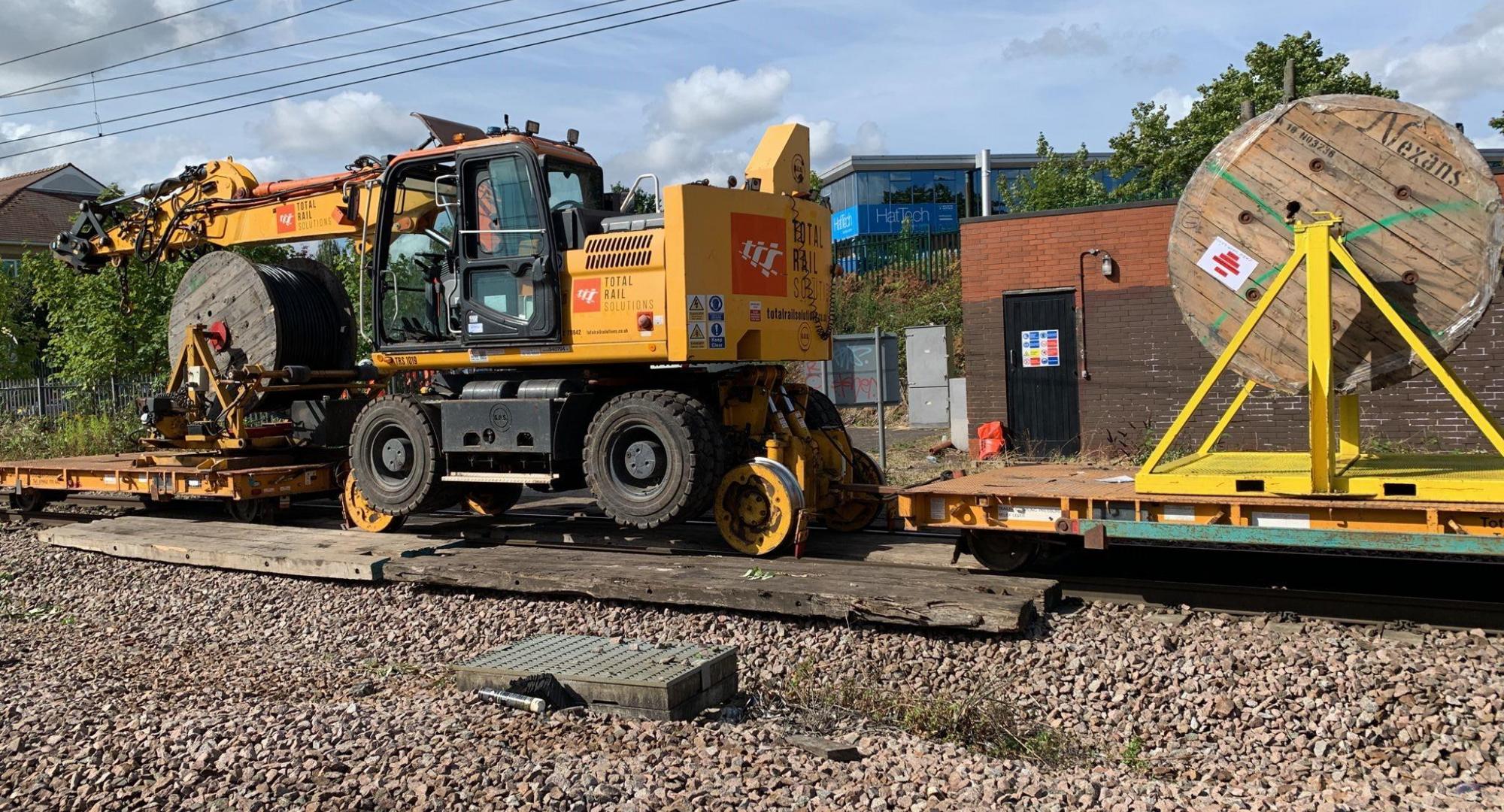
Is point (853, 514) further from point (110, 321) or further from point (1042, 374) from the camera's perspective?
point (110, 321)

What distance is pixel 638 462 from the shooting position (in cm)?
832

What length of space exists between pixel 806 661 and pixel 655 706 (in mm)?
1323

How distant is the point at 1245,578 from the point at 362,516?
747 cm

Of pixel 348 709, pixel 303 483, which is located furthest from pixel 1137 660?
pixel 303 483

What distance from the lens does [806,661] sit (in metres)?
6.31

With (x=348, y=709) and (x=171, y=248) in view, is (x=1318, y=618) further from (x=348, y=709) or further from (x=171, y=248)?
(x=171, y=248)

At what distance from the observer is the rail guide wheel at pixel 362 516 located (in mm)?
10117

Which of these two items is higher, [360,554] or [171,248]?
[171,248]

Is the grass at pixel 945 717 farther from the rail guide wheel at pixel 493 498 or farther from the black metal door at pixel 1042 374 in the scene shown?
the black metal door at pixel 1042 374

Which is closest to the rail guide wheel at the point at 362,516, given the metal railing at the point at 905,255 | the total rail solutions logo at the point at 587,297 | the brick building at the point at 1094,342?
the total rail solutions logo at the point at 587,297

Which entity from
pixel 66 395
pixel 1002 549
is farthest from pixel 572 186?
pixel 66 395

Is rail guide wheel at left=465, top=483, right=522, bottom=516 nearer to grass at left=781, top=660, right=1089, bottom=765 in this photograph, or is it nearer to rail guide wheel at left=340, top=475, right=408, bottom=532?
rail guide wheel at left=340, top=475, right=408, bottom=532

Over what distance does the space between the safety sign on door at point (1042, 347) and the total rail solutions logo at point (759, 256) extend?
24.4 ft

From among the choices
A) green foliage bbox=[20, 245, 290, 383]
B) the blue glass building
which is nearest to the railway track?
green foliage bbox=[20, 245, 290, 383]
